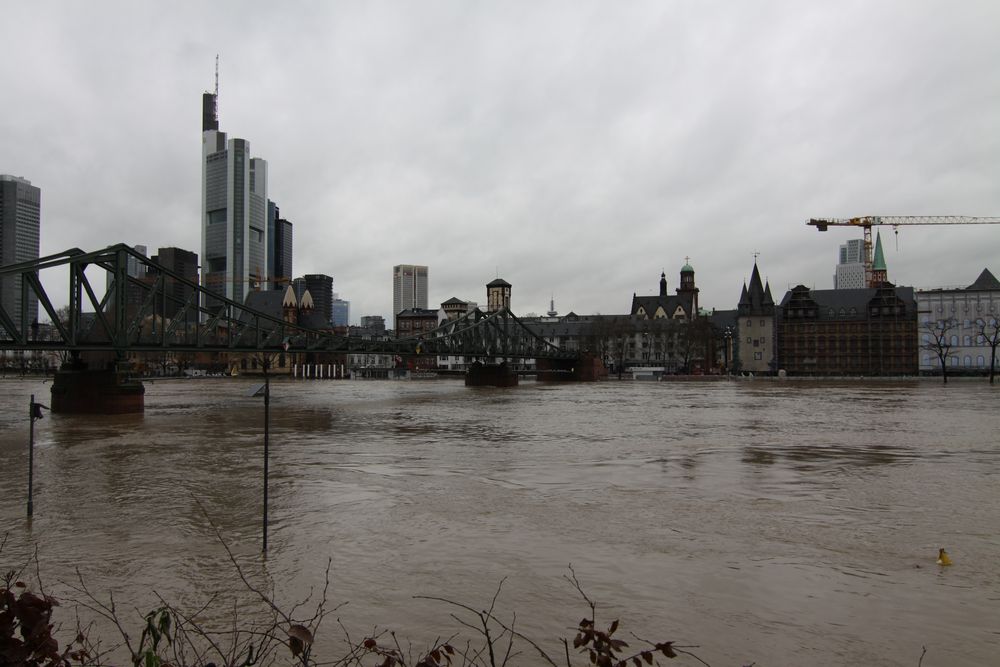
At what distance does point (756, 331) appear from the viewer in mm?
123500

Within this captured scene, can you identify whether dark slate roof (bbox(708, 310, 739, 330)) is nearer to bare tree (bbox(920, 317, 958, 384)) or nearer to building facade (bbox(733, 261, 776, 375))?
building facade (bbox(733, 261, 776, 375))

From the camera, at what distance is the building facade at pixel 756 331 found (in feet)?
402

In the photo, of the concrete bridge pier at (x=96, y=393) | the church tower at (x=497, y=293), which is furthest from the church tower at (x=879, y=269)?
the concrete bridge pier at (x=96, y=393)

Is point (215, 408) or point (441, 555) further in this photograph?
point (215, 408)

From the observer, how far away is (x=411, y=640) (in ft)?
23.6

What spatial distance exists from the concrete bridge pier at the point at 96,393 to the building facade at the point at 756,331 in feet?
342

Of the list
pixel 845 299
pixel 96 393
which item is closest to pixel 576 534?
pixel 96 393

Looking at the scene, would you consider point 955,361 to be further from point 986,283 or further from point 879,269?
point 879,269

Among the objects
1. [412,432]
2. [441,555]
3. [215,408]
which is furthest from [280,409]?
[441,555]

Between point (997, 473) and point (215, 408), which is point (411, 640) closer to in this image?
point (997, 473)

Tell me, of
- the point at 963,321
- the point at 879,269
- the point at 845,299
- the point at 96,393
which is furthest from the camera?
the point at 879,269

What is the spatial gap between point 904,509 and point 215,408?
42001mm

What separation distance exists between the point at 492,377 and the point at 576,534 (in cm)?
7955

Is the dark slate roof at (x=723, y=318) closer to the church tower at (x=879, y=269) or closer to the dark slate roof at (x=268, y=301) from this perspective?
the church tower at (x=879, y=269)
